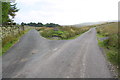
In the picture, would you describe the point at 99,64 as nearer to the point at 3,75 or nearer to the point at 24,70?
the point at 24,70

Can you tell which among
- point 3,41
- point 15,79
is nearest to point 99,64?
point 15,79

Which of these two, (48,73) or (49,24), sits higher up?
(49,24)

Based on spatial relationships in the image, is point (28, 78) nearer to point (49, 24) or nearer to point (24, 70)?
point (24, 70)

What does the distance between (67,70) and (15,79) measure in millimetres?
2884

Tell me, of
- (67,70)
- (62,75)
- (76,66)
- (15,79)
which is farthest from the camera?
(76,66)

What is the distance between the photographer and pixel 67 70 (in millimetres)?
7348

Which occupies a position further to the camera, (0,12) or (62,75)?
(0,12)

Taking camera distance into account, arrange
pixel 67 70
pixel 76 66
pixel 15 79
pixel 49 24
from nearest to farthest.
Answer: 1. pixel 15 79
2. pixel 67 70
3. pixel 76 66
4. pixel 49 24

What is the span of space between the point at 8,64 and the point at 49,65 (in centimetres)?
276

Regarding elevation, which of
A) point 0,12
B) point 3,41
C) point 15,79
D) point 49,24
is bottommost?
point 15,79

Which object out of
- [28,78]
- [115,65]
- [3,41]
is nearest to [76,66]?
[115,65]

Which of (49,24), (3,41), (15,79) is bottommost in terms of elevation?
(15,79)

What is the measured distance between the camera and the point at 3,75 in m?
6.76

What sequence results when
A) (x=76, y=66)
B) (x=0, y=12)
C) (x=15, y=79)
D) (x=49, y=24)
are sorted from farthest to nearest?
(x=49, y=24) → (x=0, y=12) → (x=76, y=66) → (x=15, y=79)
